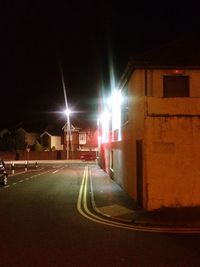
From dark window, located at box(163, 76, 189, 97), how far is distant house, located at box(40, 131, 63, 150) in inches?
3540

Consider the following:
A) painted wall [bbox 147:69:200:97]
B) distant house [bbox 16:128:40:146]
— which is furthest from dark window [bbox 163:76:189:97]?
distant house [bbox 16:128:40:146]

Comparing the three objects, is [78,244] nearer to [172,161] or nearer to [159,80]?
[172,161]

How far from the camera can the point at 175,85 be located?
19266 mm

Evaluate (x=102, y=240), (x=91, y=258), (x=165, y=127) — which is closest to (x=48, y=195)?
(x=165, y=127)

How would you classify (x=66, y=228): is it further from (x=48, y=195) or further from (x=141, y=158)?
(x=48, y=195)

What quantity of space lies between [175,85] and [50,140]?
296 ft

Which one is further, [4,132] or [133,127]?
[4,132]

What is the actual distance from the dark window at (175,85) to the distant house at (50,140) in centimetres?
8991

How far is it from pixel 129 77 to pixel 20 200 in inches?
273

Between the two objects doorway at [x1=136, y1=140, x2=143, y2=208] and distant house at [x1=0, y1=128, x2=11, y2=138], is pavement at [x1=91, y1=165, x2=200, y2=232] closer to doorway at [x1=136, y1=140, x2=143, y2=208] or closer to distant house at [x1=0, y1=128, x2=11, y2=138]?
doorway at [x1=136, y1=140, x2=143, y2=208]

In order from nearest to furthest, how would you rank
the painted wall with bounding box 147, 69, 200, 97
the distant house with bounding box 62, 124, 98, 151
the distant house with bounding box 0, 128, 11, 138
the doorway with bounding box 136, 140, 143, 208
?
1. the doorway with bounding box 136, 140, 143, 208
2. the painted wall with bounding box 147, 69, 200, 97
3. the distant house with bounding box 62, 124, 98, 151
4. the distant house with bounding box 0, 128, 11, 138

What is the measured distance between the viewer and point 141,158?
54.0ft

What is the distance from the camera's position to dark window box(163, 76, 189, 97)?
19.2 meters

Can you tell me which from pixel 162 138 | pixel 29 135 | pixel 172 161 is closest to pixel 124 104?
pixel 162 138
